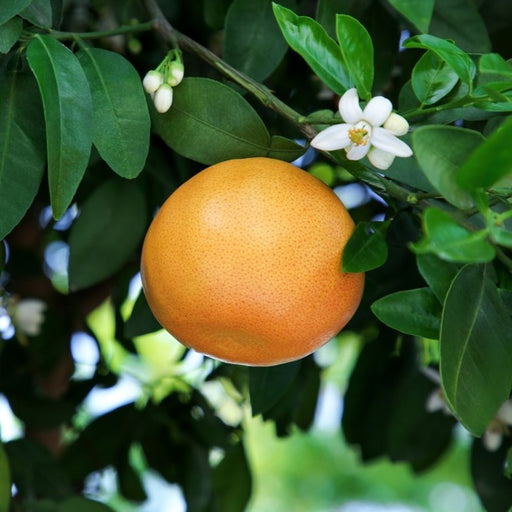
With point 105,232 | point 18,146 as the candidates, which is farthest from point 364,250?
point 105,232

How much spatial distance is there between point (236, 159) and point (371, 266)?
→ 148 mm

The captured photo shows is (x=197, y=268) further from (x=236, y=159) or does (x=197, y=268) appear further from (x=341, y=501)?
(x=341, y=501)

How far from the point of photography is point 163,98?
2.51 feet

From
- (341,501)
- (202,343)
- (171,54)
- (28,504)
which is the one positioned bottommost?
(341,501)

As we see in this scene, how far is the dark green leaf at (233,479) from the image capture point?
1.37 m

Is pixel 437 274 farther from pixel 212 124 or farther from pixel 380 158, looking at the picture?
pixel 212 124

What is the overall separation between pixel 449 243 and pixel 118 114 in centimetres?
34

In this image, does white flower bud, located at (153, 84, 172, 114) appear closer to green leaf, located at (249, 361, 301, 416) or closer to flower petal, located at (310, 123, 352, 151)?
flower petal, located at (310, 123, 352, 151)

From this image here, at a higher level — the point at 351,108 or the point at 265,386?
the point at 351,108

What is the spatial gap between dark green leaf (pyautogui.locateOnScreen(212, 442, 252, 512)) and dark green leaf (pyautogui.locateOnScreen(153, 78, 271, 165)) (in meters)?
0.68

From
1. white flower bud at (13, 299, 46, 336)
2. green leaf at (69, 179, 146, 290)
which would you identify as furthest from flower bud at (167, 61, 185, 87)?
white flower bud at (13, 299, 46, 336)

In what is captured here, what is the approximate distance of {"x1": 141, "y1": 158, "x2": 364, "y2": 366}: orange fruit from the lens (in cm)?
69

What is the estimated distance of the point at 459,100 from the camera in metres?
0.71

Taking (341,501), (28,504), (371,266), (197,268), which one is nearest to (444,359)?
(371,266)
